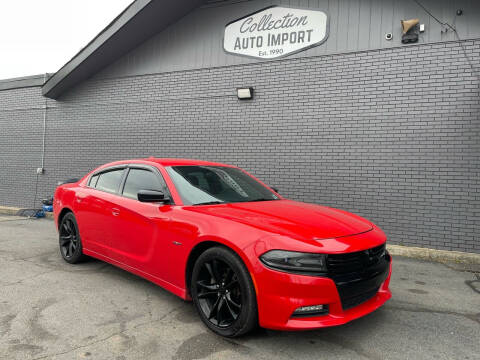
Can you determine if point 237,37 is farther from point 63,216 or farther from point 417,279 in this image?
point 417,279

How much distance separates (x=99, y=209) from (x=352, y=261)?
293cm

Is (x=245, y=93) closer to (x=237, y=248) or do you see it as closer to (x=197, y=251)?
(x=197, y=251)

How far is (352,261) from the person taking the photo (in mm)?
2617

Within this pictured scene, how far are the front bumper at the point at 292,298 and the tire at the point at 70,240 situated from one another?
3.04 metres

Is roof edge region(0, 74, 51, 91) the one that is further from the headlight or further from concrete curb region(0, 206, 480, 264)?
the headlight

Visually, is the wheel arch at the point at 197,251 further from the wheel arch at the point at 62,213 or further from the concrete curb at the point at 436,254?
the concrete curb at the point at 436,254

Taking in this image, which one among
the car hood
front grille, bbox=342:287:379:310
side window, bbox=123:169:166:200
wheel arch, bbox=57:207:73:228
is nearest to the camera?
front grille, bbox=342:287:379:310

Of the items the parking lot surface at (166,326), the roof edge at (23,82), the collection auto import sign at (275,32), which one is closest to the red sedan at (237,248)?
the parking lot surface at (166,326)

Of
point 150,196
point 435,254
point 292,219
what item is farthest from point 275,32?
point 292,219

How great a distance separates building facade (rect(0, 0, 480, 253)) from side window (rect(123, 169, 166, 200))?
3.66 metres

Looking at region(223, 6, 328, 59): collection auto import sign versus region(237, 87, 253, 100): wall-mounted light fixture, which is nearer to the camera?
region(223, 6, 328, 59): collection auto import sign

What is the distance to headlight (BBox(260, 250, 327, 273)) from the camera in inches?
97.4

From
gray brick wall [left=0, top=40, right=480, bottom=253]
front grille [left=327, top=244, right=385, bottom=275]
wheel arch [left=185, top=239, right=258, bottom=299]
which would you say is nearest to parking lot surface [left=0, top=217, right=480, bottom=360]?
wheel arch [left=185, top=239, right=258, bottom=299]

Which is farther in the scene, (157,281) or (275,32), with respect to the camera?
(275,32)
